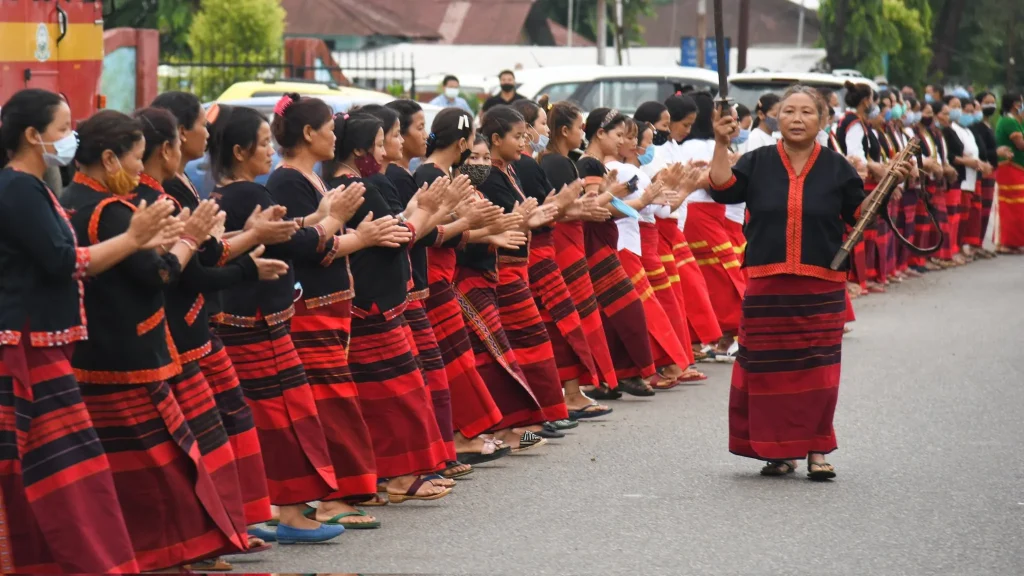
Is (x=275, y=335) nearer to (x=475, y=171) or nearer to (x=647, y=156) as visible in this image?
(x=475, y=171)

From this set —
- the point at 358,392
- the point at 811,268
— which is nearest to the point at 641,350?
the point at 811,268

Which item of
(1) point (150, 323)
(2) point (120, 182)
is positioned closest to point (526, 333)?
(1) point (150, 323)

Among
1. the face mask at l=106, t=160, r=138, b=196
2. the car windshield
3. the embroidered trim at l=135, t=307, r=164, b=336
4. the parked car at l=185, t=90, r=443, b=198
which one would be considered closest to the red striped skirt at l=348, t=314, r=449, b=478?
the embroidered trim at l=135, t=307, r=164, b=336

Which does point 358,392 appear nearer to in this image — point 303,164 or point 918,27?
point 303,164

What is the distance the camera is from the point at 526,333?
959 cm

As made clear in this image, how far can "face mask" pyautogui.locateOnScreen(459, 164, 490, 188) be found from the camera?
8945mm

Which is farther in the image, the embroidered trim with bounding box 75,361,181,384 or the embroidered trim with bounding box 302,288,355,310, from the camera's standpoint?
the embroidered trim with bounding box 302,288,355,310

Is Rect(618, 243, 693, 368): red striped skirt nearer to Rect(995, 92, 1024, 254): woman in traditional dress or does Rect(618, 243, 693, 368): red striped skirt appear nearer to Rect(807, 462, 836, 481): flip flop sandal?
Rect(807, 462, 836, 481): flip flop sandal

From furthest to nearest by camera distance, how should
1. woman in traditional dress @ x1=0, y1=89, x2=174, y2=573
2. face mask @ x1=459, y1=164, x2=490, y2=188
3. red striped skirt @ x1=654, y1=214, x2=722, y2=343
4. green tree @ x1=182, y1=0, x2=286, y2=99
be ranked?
1. green tree @ x1=182, y1=0, x2=286, y2=99
2. red striped skirt @ x1=654, y1=214, x2=722, y2=343
3. face mask @ x1=459, y1=164, x2=490, y2=188
4. woman in traditional dress @ x1=0, y1=89, x2=174, y2=573

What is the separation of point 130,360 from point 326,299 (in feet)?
4.85

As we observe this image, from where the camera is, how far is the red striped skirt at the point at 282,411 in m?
7.05

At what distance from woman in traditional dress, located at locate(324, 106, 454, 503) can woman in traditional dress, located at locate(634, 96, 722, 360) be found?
12.9ft

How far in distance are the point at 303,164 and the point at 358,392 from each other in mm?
1057

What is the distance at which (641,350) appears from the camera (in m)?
11.2
